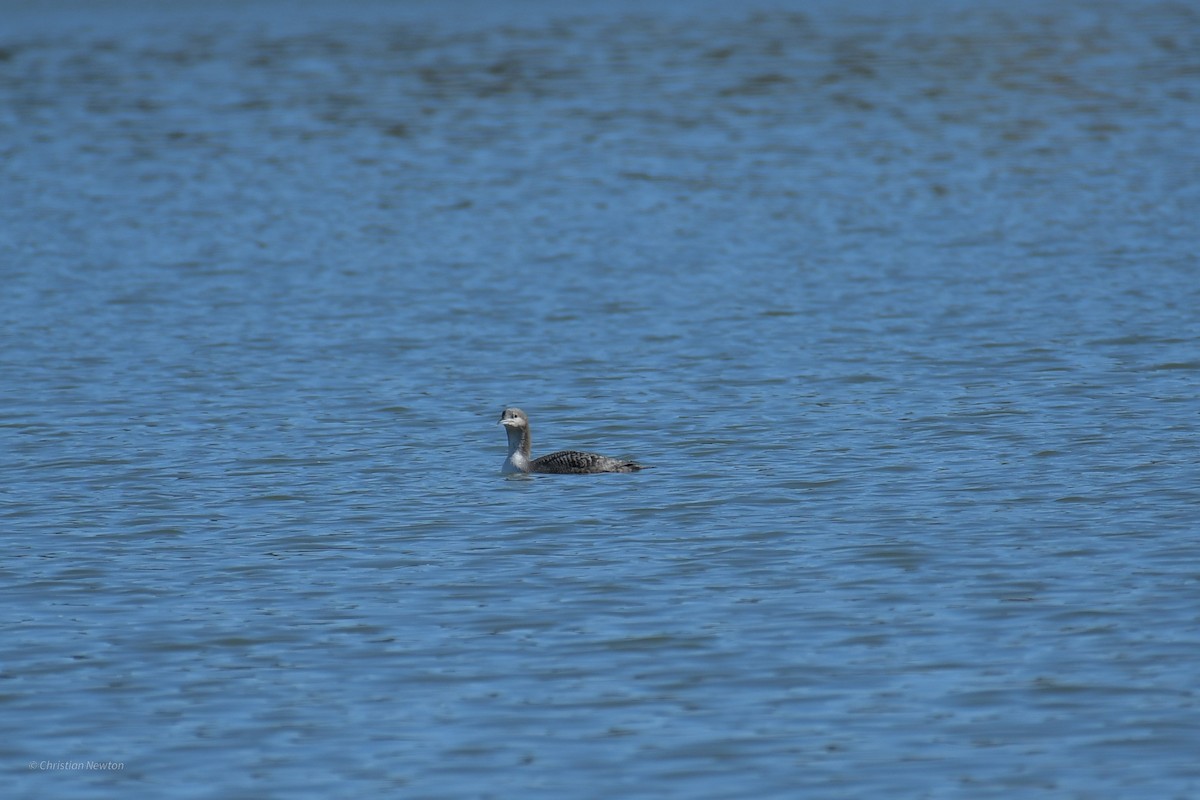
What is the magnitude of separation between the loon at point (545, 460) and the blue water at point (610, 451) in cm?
24

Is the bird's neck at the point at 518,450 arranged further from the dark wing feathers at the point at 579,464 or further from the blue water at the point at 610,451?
the blue water at the point at 610,451

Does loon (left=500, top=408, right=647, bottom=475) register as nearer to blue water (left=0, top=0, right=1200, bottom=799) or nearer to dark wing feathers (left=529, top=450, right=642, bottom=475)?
dark wing feathers (left=529, top=450, right=642, bottom=475)

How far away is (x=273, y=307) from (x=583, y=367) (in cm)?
627

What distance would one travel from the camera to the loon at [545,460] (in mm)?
17641

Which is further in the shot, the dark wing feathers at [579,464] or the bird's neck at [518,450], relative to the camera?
the bird's neck at [518,450]

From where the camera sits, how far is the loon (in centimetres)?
1764

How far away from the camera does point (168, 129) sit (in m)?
45.6

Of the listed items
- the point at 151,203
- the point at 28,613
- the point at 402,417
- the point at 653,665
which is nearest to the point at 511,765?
the point at 653,665

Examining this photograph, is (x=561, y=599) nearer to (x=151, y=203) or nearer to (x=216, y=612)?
(x=216, y=612)

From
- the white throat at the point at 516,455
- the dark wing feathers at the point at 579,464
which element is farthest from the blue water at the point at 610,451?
the white throat at the point at 516,455


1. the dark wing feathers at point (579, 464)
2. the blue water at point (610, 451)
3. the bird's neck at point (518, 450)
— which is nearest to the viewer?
the blue water at point (610, 451)

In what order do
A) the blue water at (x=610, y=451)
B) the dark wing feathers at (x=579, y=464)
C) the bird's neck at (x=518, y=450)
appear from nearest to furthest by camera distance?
the blue water at (x=610, y=451), the dark wing feathers at (x=579, y=464), the bird's neck at (x=518, y=450)

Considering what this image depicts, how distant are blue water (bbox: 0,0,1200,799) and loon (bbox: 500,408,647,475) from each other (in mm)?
243

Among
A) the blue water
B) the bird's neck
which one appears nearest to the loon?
the bird's neck
